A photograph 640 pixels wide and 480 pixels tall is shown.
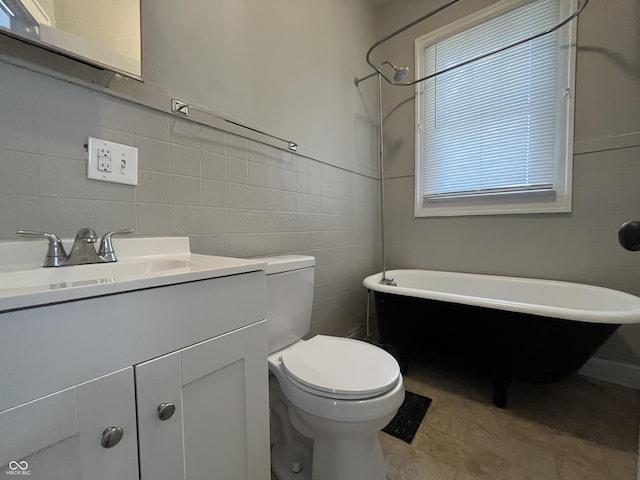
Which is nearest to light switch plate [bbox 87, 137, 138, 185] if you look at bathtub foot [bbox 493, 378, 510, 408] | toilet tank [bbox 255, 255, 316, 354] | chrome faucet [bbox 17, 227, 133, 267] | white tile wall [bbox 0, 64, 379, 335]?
white tile wall [bbox 0, 64, 379, 335]

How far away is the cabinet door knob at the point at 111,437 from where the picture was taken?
0.47 meters

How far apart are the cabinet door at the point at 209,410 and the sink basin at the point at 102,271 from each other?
0.55ft

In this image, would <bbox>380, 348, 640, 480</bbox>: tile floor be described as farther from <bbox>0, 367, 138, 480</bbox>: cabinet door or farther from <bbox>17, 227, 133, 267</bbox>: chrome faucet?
<bbox>17, 227, 133, 267</bbox>: chrome faucet

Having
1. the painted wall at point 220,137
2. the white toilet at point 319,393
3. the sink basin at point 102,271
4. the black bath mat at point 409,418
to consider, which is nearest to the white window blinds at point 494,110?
the painted wall at point 220,137

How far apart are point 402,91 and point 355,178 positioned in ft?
2.87

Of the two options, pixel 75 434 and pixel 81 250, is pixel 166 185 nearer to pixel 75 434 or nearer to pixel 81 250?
pixel 81 250

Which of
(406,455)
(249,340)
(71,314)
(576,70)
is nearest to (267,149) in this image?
(249,340)

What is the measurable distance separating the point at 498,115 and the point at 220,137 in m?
1.93

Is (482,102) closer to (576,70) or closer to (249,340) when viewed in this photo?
(576,70)

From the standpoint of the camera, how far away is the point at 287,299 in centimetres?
111

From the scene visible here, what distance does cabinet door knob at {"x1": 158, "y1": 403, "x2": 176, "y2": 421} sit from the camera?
1.77 ft

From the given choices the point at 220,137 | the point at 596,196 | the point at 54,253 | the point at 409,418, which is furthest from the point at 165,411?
the point at 596,196

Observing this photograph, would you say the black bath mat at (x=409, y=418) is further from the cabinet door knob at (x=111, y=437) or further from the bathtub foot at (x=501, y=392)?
the cabinet door knob at (x=111, y=437)

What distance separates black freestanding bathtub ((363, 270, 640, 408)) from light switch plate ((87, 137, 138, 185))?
134 centimetres
